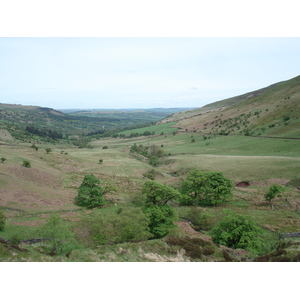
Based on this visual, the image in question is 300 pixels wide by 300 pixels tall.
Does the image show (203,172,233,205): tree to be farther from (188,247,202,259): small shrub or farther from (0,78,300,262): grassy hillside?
(188,247,202,259): small shrub

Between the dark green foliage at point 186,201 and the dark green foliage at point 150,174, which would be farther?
the dark green foliage at point 150,174

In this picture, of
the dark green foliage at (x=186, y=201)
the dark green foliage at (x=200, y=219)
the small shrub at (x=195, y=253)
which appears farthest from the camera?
the dark green foliage at (x=186, y=201)

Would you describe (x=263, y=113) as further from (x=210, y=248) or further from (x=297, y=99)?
(x=210, y=248)

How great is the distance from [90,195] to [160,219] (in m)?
19.9

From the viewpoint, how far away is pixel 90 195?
48.7m

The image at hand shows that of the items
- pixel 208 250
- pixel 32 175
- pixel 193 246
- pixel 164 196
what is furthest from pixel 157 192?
Result: pixel 32 175

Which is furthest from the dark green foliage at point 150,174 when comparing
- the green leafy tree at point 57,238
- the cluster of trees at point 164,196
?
the green leafy tree at point 57,238

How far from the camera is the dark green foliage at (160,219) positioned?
112ft

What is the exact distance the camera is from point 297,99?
161625 millimetres

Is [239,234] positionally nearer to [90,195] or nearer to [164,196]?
[164,196]

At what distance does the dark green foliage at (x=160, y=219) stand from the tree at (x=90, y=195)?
14.2 metres

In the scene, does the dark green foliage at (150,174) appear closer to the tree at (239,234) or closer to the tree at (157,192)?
the tree at (157,192)

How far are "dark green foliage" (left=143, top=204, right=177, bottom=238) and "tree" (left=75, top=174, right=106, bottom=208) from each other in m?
14.2

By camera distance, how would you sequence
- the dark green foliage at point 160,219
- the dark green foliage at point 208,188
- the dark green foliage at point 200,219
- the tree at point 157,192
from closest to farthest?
the dark green foliage at point 160,219 < the dark green foliage at point 200,219 < the tree at point 157,192 < the dark green foliage at point 208,188
